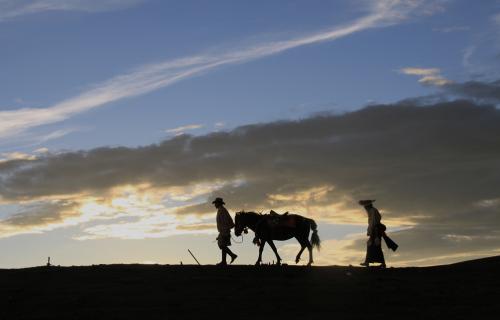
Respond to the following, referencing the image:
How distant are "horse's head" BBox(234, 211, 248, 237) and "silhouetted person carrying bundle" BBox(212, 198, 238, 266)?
3.84 feet

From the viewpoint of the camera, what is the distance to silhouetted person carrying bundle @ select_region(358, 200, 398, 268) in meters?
27.4

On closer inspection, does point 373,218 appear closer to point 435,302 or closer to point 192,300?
point 435,302

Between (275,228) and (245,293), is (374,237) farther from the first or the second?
(245,293)

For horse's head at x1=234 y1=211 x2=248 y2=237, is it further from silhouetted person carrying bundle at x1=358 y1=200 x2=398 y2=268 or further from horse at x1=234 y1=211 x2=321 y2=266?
silhouetted person carrying bundle at x1=358 y1=200 x2=398 y2=268

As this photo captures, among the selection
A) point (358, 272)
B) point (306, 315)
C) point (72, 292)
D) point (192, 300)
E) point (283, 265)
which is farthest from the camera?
point (283, 265)

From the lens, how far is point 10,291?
72.0 feet

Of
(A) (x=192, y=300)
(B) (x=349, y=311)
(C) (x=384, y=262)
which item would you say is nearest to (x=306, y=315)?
(B) (x=349, y=311)

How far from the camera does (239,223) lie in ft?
97.0

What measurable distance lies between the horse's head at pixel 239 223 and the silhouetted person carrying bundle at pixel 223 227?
1.17 metres

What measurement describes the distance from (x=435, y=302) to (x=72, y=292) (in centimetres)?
947

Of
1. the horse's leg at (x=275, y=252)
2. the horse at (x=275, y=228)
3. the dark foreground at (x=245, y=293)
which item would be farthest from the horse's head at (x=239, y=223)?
the dark foreground at (x=245, y=293)

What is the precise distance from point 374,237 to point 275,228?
391 centimetres

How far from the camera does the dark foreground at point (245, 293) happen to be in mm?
18609

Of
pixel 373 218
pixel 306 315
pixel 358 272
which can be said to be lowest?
pixel 306 315
